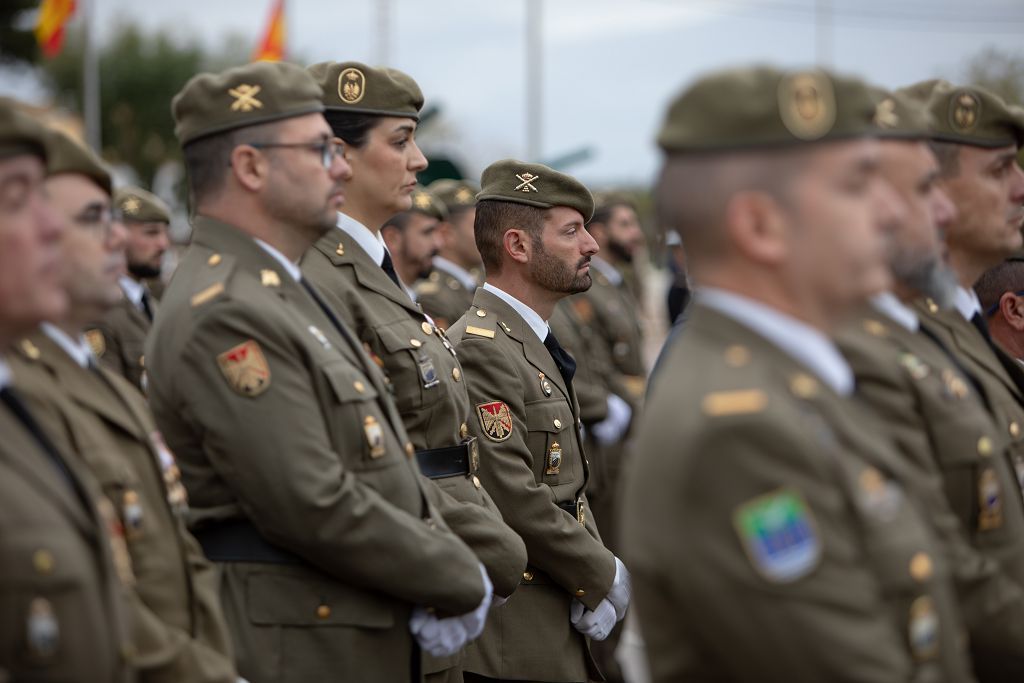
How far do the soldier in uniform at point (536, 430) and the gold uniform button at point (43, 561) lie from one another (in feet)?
7.66

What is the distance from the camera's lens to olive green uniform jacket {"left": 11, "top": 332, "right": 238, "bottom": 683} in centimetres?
291

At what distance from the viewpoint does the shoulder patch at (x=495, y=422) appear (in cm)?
472

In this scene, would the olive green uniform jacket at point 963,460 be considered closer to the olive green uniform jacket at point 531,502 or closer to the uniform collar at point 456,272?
the olive green uniform jacket at point 531,502

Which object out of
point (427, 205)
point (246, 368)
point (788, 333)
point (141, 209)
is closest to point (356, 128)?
point (246, 368)

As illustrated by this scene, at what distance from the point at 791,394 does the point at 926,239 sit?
4.29ft

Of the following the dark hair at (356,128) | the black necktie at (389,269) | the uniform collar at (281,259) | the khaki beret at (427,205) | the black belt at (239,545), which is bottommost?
the khaki beret at (427,205)

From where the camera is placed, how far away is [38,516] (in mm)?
2518

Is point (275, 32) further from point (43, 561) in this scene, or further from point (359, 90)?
point (43, 561)

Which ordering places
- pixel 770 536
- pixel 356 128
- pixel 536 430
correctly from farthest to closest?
pixel 536 430
pixel 356 128
pixel 770 536

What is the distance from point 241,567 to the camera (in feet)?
11.6

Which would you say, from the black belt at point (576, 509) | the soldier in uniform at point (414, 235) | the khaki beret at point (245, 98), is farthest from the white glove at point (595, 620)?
the soldier in uniform at point (414, 235)

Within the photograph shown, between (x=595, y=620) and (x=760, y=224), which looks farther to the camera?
(x=595, y=620)

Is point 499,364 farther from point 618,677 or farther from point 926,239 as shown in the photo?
point 618,677

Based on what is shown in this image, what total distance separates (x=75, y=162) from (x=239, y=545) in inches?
45.6
